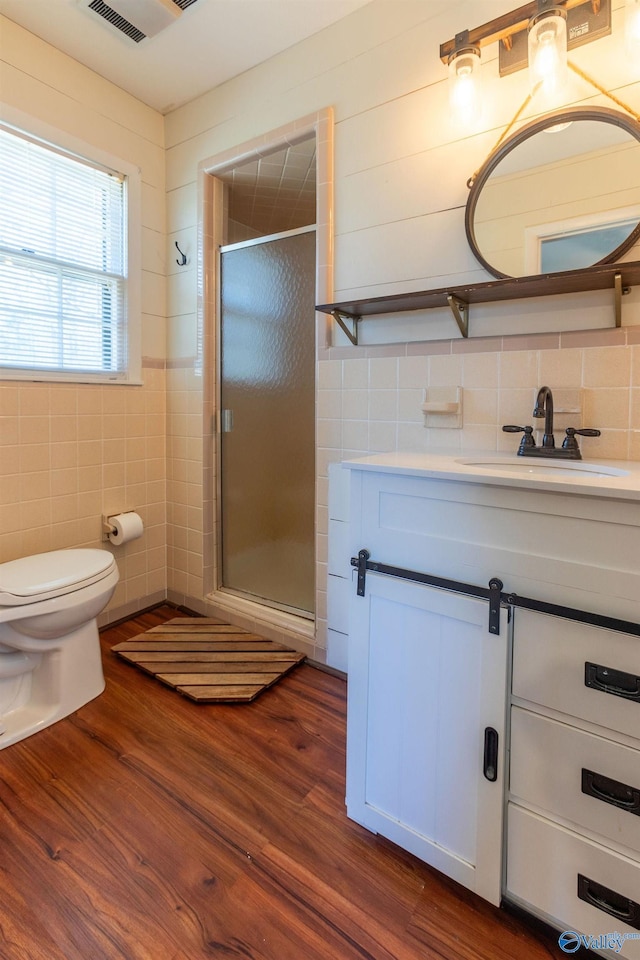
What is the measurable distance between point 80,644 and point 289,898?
1.08m

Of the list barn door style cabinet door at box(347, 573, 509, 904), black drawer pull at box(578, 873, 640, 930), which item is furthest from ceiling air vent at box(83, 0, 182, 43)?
black drawer pull at box(578, 873, 640, 930)

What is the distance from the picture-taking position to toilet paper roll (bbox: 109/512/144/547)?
7.03 ft

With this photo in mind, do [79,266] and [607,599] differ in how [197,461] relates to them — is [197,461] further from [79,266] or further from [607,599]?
[607,599]

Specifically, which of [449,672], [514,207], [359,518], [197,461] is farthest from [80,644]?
[514,207]

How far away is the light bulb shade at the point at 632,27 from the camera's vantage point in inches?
43.2

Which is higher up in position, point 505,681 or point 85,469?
point 85,469

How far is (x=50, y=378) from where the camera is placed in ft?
6.30

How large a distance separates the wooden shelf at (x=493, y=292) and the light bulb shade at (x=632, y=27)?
543mm

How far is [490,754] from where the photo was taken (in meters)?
0.92

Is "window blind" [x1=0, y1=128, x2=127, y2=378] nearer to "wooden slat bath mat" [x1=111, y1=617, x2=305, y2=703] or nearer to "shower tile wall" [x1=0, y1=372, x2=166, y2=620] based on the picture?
"shower tile wall" [x1=0, y1=372, x2=166, y2=620]

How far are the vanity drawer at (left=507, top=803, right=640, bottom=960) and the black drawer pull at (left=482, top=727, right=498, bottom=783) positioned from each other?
76 millimetres

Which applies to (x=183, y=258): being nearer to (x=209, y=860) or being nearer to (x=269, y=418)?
(x=269, y=418)

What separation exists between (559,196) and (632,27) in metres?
0.36

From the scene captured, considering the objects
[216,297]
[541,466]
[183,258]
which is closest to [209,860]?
[541,466]
